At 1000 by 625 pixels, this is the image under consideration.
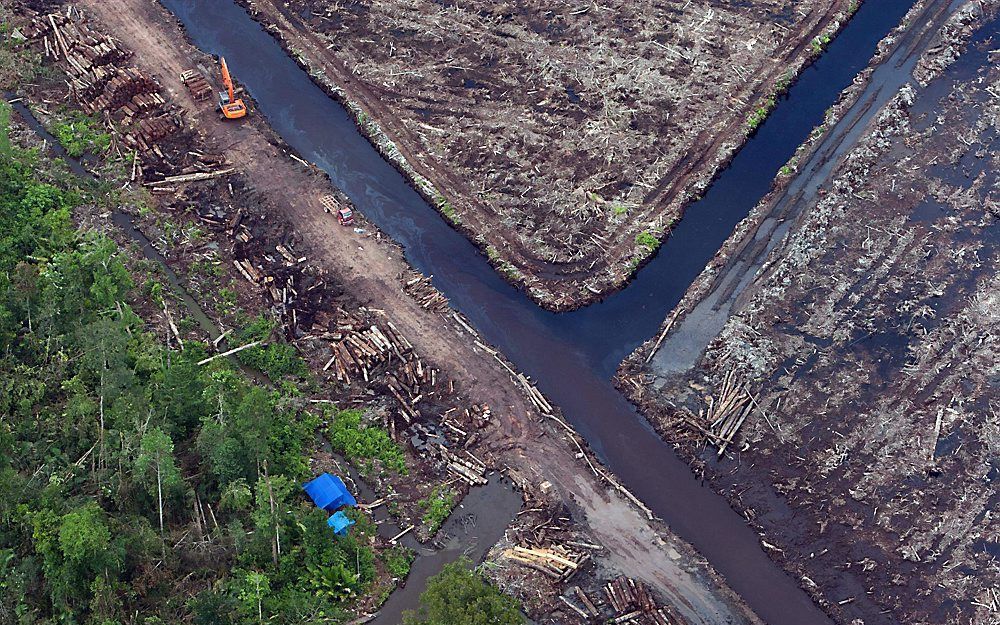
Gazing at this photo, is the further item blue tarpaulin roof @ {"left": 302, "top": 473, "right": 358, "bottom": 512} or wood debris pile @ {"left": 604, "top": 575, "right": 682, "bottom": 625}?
blue tarpaulin roof @ {"left": 302, "top": 473, "right": 358, "bottom": 512}

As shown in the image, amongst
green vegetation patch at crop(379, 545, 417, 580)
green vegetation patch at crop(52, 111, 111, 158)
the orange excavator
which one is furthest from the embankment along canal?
green vegetation patch at crop(379, 545, 417, 580)

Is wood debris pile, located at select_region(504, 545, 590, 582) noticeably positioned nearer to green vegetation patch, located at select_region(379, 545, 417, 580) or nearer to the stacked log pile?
green vegetation patch, located at select_region(379, 545, 417, 580)

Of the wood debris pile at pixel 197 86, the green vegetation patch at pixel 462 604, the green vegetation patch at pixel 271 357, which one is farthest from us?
the wood debris pile at pixel 197 86

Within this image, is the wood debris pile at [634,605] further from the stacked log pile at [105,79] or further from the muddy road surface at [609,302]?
the stacked log pile at [105,79]

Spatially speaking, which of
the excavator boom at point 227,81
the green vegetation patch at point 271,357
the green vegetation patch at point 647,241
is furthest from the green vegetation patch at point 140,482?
the green vegetation patch at point 647,241

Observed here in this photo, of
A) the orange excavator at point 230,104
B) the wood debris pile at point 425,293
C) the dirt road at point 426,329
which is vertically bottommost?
the dirt road at point 426,329

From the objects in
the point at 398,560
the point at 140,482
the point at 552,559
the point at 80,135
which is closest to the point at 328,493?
the point at 398,560
